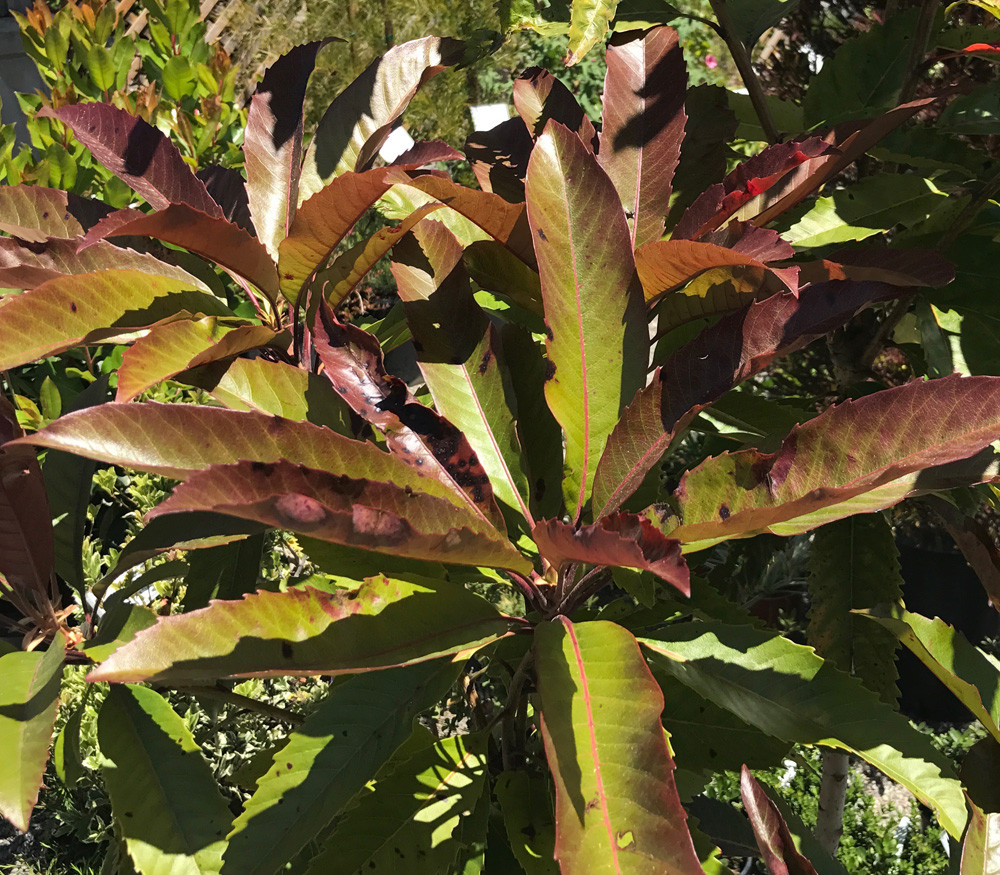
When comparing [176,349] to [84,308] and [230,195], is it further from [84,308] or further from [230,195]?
[230,195]

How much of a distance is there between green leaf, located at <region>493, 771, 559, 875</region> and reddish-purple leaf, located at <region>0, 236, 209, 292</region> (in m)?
0.64

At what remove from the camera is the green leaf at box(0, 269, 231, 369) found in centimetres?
83

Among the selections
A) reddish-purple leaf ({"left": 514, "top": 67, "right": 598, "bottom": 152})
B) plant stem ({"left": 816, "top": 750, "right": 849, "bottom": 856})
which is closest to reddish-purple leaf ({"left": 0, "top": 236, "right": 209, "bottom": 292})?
A: reddish-purple leaf ({"left": 514, "top": 67, "right": 598, "bottom": 152})

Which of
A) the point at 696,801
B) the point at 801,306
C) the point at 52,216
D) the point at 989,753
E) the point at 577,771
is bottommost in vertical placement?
the point at 696,801

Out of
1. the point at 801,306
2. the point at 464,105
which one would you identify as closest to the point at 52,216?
the point at 801,306

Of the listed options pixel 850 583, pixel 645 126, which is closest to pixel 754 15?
pixel 645 126

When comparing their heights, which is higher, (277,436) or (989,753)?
(277,436)

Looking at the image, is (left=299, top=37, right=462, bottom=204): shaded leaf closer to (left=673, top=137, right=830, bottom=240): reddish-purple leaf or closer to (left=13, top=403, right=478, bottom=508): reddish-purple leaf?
(left=673, top=137, right=830, bottom=240): reddish-purple leaf

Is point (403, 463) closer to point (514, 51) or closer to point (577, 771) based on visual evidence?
point (577, 771)

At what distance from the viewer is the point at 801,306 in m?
0.78

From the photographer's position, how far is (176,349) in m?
0.83

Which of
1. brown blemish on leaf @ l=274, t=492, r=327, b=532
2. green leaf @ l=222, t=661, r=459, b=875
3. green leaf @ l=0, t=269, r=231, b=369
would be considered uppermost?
green leaf @ l=0, t=269, r=231, b=369

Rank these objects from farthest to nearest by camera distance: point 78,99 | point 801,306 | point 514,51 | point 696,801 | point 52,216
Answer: point 514,51, point 78,99, point 696,801, point 52,216, point 801,306

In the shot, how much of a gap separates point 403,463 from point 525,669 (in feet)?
0.91
